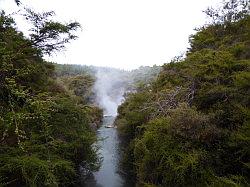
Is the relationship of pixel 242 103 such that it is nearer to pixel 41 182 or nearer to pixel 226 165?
pixel 226 165

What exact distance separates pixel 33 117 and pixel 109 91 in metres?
95.6

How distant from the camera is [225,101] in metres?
12.4

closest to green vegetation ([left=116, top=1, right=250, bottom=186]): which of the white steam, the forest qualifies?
the forest

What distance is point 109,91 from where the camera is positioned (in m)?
103

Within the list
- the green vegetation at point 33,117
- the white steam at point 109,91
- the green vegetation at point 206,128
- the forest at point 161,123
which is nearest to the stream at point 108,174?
the green vegetation at point 33,117

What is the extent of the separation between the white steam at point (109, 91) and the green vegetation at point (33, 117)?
204ft

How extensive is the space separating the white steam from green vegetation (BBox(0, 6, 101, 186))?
204 ft

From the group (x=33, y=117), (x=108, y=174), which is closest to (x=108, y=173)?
(x=108, y=174)

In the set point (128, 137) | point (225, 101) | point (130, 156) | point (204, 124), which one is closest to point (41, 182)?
point (204, 124)

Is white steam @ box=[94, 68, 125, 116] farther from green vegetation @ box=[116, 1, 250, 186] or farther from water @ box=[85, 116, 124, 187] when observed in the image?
green vegetation @ box=[116, 1, 250, 186]

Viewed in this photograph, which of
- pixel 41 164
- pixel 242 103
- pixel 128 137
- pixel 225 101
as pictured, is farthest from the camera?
pixel 128 137

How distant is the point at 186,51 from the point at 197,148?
1204cm

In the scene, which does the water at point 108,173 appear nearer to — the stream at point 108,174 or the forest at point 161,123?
the stream at point 108,174

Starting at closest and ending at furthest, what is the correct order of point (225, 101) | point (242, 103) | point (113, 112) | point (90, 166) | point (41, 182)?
point (41, 182) → point (242, 103) → point (225, 101) → point (90, 166) → point (113, 112)
